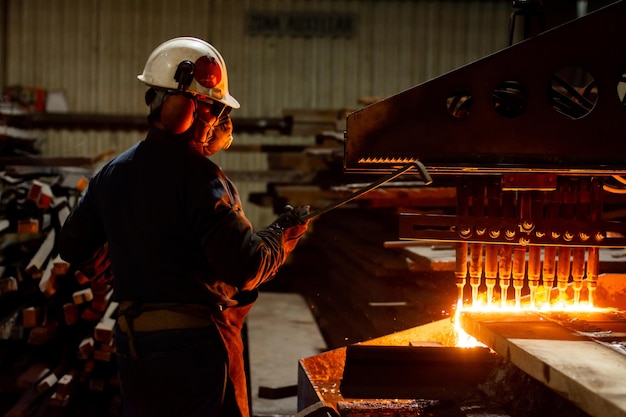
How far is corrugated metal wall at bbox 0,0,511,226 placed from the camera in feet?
30.8

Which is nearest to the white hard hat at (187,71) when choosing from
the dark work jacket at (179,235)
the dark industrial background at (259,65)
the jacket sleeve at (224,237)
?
the dark work jacket at (179,235)

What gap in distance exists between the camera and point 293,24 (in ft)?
31.4

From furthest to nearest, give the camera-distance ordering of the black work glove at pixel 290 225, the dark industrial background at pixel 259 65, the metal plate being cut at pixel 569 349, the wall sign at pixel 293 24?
the wall sign at pixel 293 24, the dark industrial background at pixel 259 65, the black work glove at pixel 290 225, the metal plate being cut at pixel 569 349

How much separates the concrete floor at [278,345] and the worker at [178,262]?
73.8 inches

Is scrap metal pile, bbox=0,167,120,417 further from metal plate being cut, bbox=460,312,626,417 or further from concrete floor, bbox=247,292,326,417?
metal plate being cut, bbox=460,312,626,417

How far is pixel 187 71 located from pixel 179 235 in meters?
0.69

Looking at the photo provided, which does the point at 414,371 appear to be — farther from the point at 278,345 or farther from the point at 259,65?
the point at 259,65

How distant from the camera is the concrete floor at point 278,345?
4562 mm

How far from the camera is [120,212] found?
8.68 feet

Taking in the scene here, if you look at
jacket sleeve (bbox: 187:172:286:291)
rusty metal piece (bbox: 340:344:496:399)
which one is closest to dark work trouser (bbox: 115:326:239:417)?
jacket sleeve (bbox: 187:172:286:291)

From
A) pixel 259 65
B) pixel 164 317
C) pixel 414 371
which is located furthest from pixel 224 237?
pixel 259 65

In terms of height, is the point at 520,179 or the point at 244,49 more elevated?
the point at 244,49

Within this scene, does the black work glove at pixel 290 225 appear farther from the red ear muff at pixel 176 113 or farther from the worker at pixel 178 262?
the red ear muff at pixel 176 113

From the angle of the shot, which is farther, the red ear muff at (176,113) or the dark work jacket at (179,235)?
the red ear muff at (176,113)
